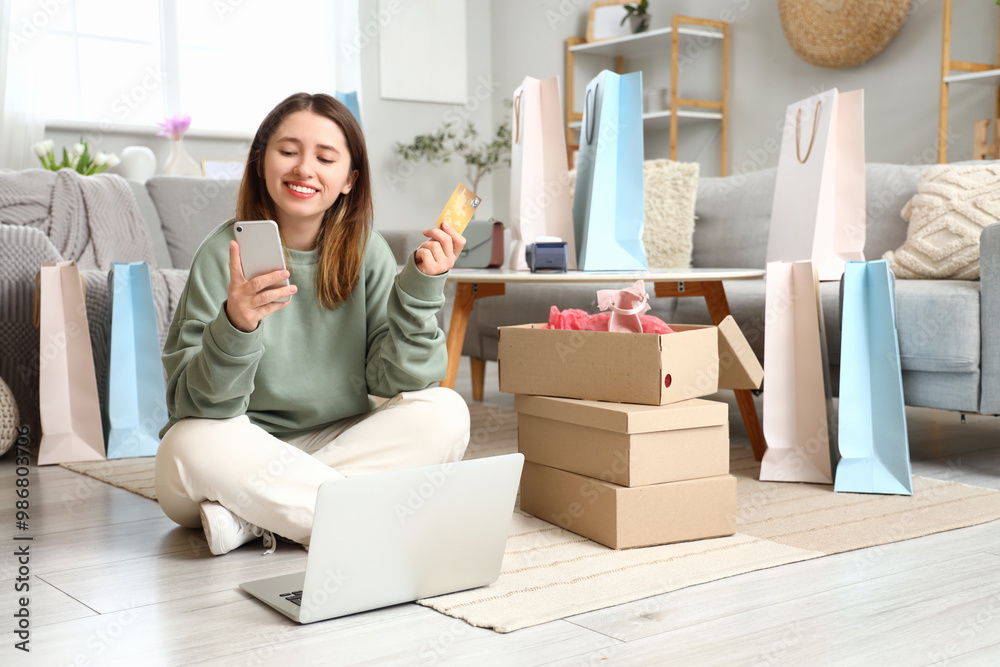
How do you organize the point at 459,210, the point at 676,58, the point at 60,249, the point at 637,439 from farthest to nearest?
the point at 676,58 < the point at 60,249 < the point at 637,439 < the point at 459,210

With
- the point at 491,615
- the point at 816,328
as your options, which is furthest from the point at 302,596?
the point at 816,328

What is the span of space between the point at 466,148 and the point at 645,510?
3977mm

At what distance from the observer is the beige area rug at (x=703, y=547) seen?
1207 mm

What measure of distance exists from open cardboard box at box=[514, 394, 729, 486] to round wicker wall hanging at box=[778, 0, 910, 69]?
9.05 feet

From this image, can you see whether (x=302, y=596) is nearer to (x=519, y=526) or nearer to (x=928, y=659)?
(x=519, y=526)

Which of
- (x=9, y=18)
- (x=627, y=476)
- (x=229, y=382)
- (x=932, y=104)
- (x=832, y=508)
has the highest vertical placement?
(x=9, y=18)

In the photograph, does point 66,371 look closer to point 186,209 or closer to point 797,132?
point 186,209

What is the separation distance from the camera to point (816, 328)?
189 cm

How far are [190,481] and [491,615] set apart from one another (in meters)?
0.51

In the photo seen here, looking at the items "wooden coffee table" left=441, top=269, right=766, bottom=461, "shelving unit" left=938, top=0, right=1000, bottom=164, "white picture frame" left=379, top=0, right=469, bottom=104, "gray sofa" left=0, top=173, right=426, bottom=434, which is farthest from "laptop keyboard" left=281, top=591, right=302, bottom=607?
"white picture frame" left=379, top=0, right=469, bottom=104

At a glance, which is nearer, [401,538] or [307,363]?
[401,538]

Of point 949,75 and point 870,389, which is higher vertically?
point 949,75

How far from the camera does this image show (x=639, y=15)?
4617 mm

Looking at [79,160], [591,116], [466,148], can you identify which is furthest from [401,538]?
[466,148]
